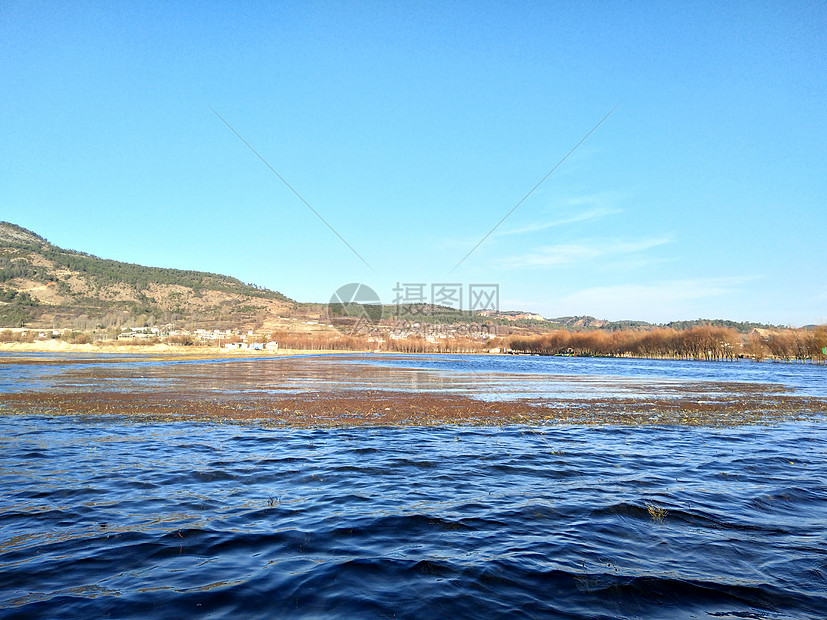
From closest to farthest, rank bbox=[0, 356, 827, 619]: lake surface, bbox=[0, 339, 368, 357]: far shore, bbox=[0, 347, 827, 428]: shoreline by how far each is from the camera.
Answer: bbox=[0, 356, 827, 619]: lake surface
bbox=[0, 347, 827, 428]: shoreline
bbox=[0, 339, 368, 357]: far shore

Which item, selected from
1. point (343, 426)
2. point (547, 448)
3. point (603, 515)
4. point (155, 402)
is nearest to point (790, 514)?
point (603, 515)

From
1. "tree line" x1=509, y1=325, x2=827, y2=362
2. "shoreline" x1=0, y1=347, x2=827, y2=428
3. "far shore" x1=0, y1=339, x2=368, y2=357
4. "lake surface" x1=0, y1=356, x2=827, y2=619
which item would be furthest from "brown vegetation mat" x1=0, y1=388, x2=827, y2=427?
"tree line" x1=509, y1=325, x2=827, y2=362

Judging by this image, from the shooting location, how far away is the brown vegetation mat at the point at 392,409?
19641mm

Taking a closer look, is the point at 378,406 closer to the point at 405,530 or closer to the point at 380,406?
the point at 380,406

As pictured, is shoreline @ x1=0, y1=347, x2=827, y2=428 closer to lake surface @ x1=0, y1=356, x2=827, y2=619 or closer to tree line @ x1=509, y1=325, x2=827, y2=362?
lake surface @ x1=0, y1=356, x2=827, y2=619

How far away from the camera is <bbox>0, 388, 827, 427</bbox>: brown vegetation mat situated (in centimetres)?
1964

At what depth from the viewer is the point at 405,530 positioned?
7812 millimetres

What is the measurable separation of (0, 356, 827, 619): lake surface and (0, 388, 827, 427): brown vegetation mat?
16.2ft

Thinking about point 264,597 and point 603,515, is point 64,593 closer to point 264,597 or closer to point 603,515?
point 264,597

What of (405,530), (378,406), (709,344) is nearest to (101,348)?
(378,406)

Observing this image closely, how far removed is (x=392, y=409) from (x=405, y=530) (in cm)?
1479

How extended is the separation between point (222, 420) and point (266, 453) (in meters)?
6.53

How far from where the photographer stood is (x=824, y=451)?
14.8m

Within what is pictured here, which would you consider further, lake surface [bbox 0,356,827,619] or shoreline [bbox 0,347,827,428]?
shoreline [bbox 0,347,827,428]
